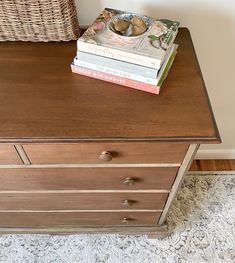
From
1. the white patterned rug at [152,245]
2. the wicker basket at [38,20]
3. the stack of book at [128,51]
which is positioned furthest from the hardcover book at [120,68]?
the white patterned rug at [152,245]

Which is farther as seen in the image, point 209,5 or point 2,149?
point 209,5

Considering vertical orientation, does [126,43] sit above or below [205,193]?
above

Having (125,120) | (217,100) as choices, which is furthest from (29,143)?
(217,100)

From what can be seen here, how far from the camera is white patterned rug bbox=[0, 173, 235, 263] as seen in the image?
1.24m

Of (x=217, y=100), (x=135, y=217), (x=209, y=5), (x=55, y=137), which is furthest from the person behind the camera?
(x=217, y=100)

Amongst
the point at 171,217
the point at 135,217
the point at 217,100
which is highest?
the point at 217,100

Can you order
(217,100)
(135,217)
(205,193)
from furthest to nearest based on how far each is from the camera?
(205,193), (217,100), (135,217)

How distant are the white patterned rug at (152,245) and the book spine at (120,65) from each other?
0.90m

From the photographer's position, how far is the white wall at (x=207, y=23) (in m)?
0.88

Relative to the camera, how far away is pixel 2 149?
0.70m

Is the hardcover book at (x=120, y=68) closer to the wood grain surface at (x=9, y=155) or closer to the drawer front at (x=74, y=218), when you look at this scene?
the wood grain surface at (x=9, y=155)

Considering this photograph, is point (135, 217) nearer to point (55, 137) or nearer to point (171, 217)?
point (171, 217)

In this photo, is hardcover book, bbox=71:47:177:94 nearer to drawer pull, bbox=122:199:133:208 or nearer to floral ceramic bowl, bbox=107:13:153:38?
floral ceramic bowl, bbox=107:13:153:38

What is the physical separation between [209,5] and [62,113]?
61 centimetres
